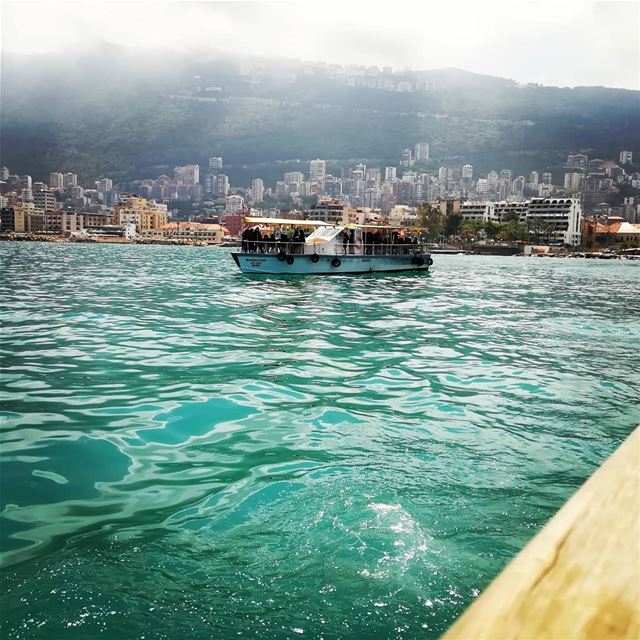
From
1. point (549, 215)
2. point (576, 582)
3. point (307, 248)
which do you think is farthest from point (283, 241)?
point (549, 215)

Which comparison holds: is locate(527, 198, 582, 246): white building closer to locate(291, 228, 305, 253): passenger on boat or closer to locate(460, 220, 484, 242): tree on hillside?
locate(460, 220, 484, 242): tree on hillside

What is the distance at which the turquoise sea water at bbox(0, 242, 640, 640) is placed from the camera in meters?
3.14

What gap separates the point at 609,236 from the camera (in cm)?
16688

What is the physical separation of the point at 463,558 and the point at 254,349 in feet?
26.1

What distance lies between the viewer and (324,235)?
38344 millimetres

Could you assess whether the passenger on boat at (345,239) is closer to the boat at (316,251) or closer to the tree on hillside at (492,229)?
the boat at (316,251)

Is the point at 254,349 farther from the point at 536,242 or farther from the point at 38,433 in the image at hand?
the point at 536,242

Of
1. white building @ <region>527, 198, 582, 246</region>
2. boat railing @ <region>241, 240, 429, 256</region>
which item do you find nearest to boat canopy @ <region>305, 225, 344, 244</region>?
boat railing @ <region>241, 240, 429, 256</region>

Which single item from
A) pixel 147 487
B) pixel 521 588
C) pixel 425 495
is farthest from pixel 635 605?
pixel 147 487

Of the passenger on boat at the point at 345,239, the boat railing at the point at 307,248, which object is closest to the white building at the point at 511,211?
the boat railing at the point at 307,248

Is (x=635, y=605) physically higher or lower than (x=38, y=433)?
higher

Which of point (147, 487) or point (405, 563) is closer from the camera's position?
point (405, 563)

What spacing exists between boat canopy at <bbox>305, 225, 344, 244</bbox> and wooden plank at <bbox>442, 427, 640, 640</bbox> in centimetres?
3668

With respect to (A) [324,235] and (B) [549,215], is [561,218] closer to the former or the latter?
(B) [549,215]
